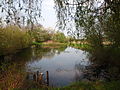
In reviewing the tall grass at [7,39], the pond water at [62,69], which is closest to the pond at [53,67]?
the pond water at [62,69]

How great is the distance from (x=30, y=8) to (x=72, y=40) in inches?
57.0

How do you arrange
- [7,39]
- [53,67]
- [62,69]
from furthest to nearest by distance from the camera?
[7,39]
[53,67]
[62,69]

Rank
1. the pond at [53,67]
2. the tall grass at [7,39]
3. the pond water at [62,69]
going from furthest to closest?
the tall grass at [7,39], the pond water at [62,69], the pond at [53,67]

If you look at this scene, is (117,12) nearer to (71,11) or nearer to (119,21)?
(119,21)

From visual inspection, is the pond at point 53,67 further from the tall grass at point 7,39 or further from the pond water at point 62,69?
the tall grass at point 7,39

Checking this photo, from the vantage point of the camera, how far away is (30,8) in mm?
2766

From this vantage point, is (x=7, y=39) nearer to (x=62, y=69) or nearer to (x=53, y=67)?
(x=53, y=67)

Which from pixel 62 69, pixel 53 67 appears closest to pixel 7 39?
pixel 53 67

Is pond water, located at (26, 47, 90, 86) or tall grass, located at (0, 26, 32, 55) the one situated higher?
tall grass, located at (0, 26, 32, 55)

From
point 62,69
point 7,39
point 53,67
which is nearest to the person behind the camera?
point 62,69

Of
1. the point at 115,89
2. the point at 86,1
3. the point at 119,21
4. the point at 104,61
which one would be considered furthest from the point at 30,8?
the point at 104,61

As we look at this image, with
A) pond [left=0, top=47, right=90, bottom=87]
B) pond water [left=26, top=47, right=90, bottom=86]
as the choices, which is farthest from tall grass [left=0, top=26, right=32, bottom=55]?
pond water [left=26, top=47, right=90, bottom=86]

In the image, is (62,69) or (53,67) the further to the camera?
(53,67)

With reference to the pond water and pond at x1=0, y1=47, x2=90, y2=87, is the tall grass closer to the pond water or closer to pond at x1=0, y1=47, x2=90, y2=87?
pond at x1=0, y1=47, x2=90, y2=87
